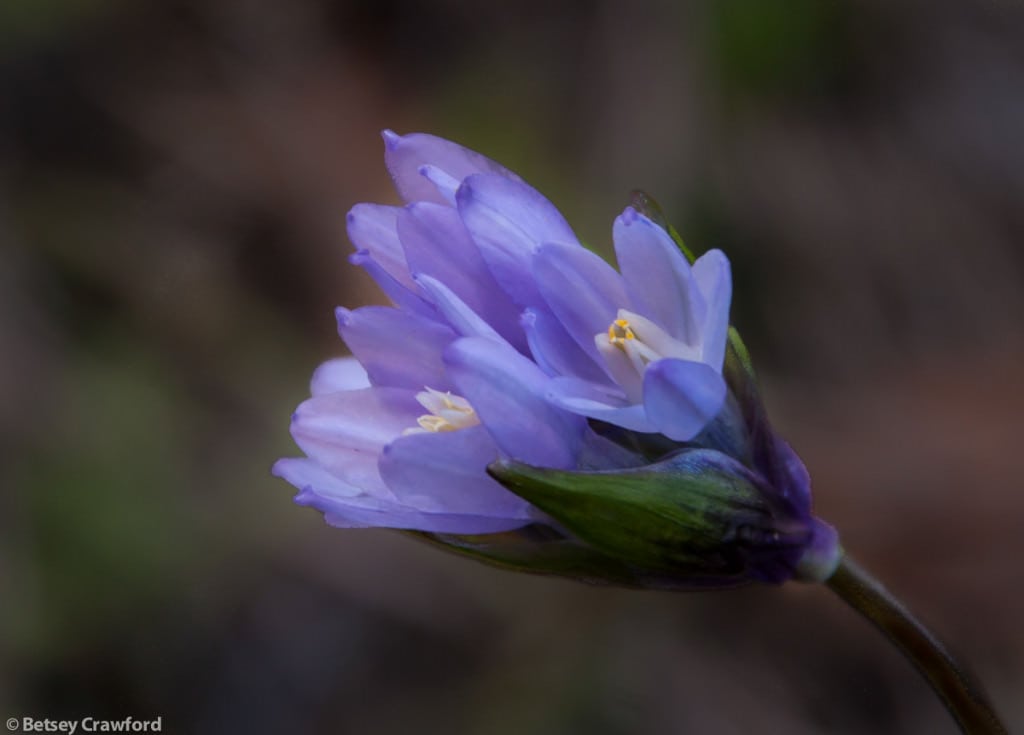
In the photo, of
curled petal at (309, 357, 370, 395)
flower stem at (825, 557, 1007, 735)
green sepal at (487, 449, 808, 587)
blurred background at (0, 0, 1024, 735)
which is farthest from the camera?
blurred background at (0, 0, 1024, 735)

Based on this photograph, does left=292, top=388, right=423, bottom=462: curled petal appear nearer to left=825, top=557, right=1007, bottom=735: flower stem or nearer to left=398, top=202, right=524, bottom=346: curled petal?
left=398, top=202, right=524, bottom=346: curled petal

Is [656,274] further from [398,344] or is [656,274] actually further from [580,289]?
[398,344]

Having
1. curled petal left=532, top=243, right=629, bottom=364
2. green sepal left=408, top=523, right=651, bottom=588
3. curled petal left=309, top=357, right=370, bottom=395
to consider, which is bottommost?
green sepal left=408, top=523, right=651, bottom=588

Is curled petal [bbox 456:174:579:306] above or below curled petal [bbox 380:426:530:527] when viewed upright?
above

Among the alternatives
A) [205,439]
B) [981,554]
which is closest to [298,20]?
[205,439]

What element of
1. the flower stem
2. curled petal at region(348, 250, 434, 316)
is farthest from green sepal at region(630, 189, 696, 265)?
the flower stem

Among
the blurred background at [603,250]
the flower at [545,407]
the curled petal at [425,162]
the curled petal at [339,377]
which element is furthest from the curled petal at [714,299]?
the blurred background at [603,250]

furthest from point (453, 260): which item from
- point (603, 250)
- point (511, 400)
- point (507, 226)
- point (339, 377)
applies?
point (603, 250)
